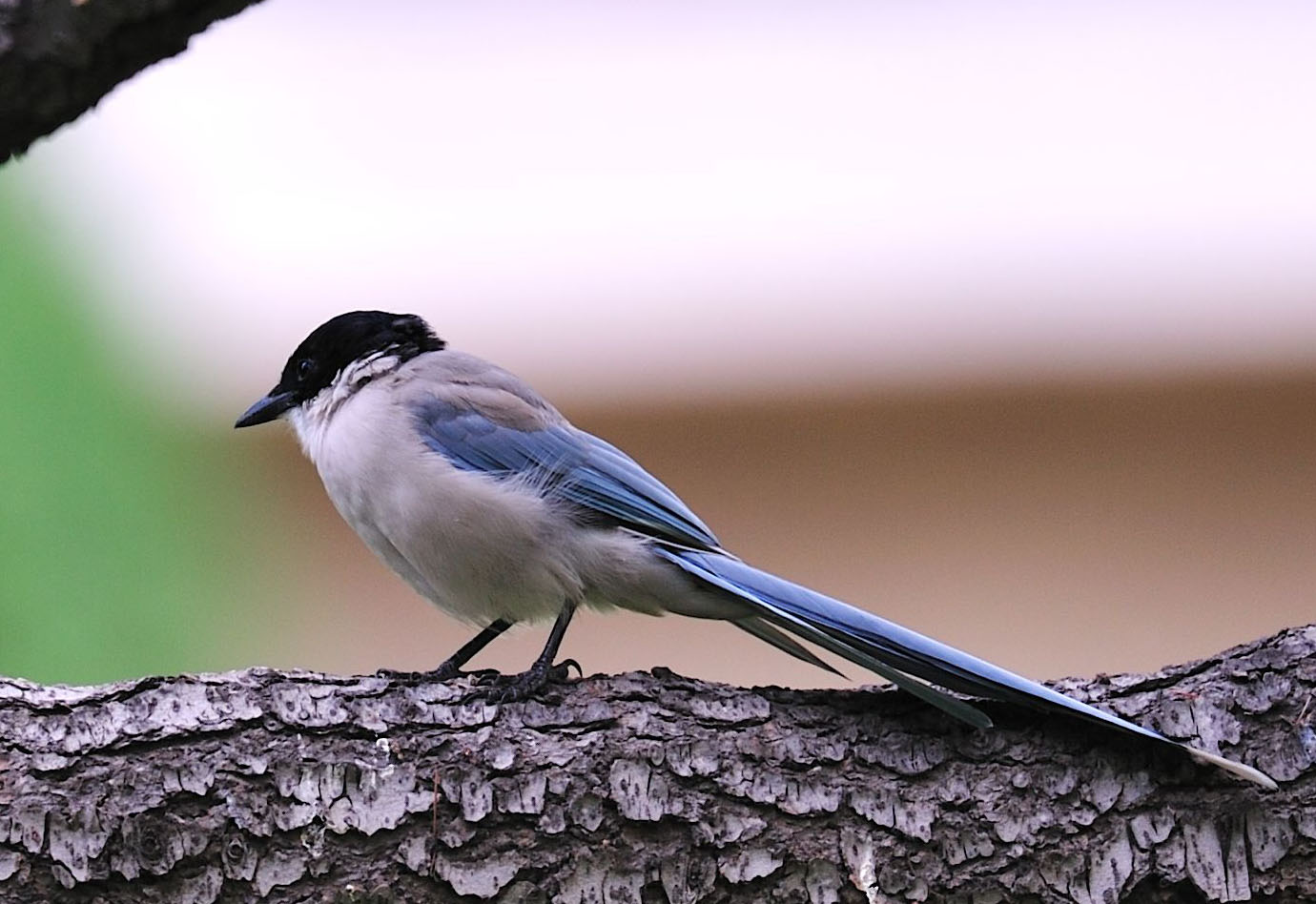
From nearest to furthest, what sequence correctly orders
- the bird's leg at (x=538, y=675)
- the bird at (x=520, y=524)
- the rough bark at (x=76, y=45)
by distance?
the rough bark at (x=76, y=45), the bird's leg at (x=538, y=675), the bird at (x=520, y=524)

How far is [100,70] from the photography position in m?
2.60

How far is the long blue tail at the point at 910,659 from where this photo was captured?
2424 mm

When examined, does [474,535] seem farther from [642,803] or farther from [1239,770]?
[1239,770]

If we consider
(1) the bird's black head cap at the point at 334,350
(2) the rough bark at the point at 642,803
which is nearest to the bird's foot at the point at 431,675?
(2) the rough bark at the point at 642,803

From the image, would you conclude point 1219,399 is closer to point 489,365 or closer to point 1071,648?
point 1071,648

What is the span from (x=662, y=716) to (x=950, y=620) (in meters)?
2.91

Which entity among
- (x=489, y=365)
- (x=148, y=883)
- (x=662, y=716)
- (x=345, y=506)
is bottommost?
(x=148, y=883)

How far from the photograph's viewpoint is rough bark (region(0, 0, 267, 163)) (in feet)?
8.30

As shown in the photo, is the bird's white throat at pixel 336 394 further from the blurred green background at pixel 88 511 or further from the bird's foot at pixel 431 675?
the blurred green background at pixel 88 511

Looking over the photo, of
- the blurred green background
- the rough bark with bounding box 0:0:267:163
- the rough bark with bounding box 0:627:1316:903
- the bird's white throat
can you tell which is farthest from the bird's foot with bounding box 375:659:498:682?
the blurred green background

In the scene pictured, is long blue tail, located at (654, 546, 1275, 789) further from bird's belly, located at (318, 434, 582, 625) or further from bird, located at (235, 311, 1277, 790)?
bird's belly, located at (318, 434, 582, 625)

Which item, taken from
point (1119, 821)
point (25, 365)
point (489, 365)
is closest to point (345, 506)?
point (489, 365)

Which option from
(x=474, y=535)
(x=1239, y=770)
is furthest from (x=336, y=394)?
(x=1239, y=770)

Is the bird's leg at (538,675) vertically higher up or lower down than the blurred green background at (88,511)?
lower down
